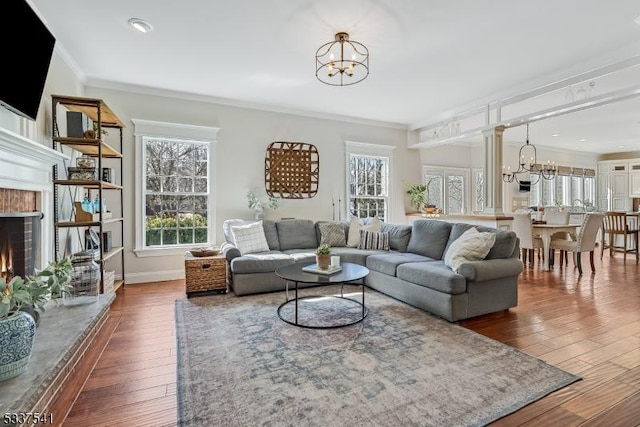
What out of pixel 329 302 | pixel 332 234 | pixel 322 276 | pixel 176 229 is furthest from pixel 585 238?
pixel 176 229

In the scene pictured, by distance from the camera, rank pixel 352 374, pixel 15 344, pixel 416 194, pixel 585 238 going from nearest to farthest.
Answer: pixel 15 344 < pixel 352 374 < pixel 585 238 < pixel 416 194

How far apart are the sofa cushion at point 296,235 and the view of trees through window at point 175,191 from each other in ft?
3.97

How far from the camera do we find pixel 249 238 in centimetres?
437

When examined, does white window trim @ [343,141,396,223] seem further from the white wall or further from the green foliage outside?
the green foliage outside

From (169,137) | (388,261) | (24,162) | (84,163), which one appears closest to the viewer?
(24,162)

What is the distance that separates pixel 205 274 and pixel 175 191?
1642mm

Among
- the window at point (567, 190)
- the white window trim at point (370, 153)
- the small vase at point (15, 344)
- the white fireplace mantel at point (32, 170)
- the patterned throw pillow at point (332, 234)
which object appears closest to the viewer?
the small vase at point (15, 344)

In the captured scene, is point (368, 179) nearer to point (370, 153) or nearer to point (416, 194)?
point (370, 153)

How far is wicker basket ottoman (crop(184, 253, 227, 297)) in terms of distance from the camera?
3.81 meters

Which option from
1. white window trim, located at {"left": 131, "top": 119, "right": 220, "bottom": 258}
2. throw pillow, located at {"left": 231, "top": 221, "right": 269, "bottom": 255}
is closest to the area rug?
throw pillow, located at {"left": 231, "top": 221, "right": 269, "bottom": 255}

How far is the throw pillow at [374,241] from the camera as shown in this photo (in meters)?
4.59

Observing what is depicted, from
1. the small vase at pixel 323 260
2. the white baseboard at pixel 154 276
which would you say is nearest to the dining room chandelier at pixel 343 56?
the small vase at pixel 323 260

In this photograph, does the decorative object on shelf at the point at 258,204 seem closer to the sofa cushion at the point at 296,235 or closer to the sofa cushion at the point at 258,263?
the sofa cushion at the point at 296,235

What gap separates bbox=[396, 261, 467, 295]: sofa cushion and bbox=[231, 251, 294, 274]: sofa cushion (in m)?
1.40
